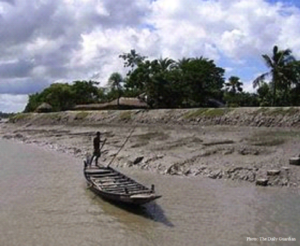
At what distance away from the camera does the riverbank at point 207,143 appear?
23.5m

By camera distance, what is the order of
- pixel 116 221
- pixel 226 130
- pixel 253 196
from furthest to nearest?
pixel 226 130 → pixel 253 196 → pixel 116 221

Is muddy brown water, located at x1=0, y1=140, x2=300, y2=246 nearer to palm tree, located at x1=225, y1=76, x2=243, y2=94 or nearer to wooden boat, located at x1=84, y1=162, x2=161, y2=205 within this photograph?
wooden boat, located at x1=84, y1=162, x2=161, y2=205

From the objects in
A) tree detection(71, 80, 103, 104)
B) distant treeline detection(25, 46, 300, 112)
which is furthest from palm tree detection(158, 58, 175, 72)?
tree detection(71, 80, 103, 104)

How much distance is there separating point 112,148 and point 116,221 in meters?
18.7

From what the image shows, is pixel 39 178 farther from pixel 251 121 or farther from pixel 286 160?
pixel 251 121

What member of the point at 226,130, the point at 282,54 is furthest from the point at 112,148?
the point at 282,54

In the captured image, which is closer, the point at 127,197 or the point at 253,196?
the point at 127,197

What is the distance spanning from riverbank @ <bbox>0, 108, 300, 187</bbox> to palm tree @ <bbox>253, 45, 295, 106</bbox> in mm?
15525

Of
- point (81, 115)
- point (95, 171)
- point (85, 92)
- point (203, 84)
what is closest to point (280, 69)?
point (203, 84)

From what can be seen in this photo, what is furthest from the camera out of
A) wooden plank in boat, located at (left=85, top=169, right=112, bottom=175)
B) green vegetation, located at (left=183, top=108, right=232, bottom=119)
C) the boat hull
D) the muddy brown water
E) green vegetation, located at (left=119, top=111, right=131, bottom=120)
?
green vegetation, located at (left=119, top=111, right=131, bottom=120)

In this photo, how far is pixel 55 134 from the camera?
52.5m

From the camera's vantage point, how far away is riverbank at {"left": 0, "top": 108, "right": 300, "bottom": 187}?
23.5 meters

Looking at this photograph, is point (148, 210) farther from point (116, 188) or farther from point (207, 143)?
point (207, 143)

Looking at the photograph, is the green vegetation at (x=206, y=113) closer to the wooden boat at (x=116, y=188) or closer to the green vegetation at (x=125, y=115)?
the green vegetation at (x=125, y=115)
